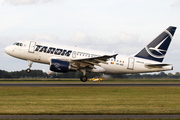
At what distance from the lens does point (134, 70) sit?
41.2 metres

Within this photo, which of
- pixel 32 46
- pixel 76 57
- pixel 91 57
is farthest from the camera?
pixel 76 57

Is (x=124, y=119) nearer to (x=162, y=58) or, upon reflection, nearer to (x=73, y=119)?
(x=73, y=119)

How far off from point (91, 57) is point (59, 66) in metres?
5.02

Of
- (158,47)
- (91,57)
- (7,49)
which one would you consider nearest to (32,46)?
(7,49)

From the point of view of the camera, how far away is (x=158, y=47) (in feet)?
137

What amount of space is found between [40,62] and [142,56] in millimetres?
16410

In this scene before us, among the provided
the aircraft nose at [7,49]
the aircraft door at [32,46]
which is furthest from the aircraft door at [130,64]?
the aircraft nose at [7,49]

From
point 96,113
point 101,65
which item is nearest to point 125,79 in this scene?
point 101,65

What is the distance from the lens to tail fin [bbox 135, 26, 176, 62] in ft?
137

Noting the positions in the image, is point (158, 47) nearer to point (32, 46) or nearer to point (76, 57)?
point (76, 57)

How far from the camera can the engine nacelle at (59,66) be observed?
35.5m

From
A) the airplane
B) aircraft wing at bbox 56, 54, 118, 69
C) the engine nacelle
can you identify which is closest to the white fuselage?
the airplane

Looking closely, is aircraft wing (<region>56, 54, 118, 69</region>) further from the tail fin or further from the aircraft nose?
the aircraft nose

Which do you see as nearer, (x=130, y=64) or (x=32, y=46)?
(x=32, y=46)
